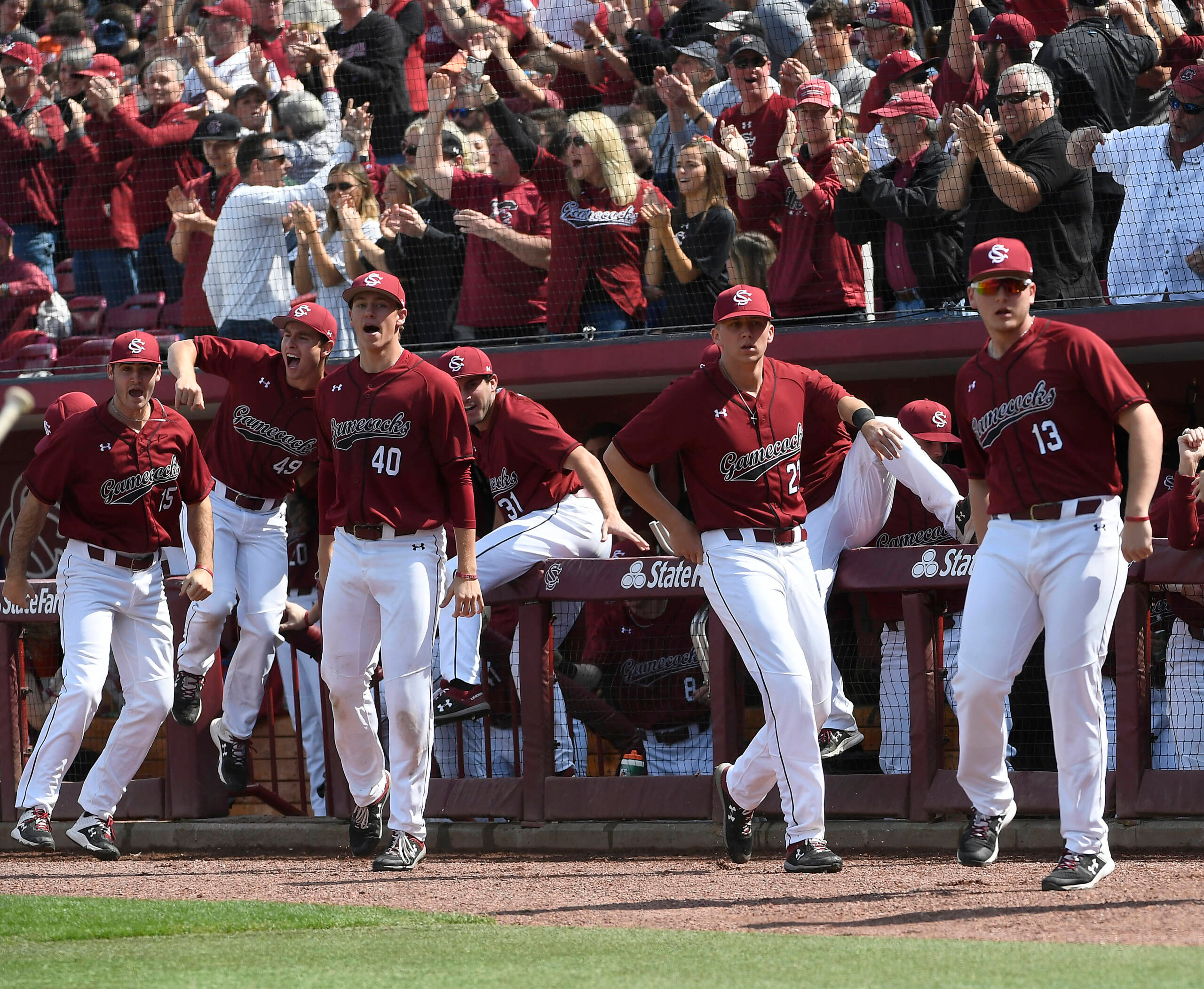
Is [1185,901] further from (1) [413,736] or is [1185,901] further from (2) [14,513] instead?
(2) [14,513]

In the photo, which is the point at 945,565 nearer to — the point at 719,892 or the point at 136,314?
the point at 719,892

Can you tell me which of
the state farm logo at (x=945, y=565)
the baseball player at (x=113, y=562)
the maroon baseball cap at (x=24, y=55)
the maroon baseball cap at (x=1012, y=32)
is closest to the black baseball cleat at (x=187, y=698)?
the baseball player at (x=113, y=562)

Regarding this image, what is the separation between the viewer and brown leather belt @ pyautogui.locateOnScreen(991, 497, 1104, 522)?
4.79 m

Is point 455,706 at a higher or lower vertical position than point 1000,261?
lower

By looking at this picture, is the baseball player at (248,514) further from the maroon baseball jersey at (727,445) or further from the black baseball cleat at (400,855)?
the maroon baseball jersey at (727,445)

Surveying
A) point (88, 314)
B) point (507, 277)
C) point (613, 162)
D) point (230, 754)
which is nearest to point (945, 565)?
point (230, 754)

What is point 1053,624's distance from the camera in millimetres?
4820

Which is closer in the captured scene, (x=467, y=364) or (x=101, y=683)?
(x=101, y=683)

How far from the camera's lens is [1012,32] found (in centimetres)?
838

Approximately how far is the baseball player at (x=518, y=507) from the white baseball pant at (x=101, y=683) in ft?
3.96

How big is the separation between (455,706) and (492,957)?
287 centimetres

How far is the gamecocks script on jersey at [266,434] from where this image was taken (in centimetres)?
718

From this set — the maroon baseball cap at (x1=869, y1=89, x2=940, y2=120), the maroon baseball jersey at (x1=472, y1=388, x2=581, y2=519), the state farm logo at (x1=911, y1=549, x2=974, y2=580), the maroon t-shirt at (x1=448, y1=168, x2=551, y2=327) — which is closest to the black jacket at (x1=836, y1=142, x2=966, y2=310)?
the maroon baseball cap at (x1=869, y1=89, x2=940, y2=120)

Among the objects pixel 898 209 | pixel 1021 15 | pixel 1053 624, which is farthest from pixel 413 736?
pixel 1021 15
